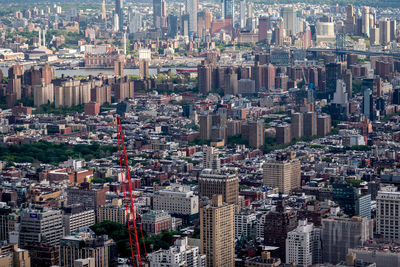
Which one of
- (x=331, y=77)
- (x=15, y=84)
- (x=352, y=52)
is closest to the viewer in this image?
(x=15, y=84)

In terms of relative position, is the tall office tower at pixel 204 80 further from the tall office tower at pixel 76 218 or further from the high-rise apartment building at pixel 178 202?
the tall office tower at pixel 76 218

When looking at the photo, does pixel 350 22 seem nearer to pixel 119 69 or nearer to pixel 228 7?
pixel 228 7

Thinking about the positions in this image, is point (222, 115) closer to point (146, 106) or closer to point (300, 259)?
point (146, 106)

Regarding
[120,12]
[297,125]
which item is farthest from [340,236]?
[120,12]

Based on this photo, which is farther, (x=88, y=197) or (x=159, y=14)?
(x=159, y=14)

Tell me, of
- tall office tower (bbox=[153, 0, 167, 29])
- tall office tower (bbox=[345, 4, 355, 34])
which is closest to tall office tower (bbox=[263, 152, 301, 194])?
tall office tower (bbox=[345, 4, 355, 34])

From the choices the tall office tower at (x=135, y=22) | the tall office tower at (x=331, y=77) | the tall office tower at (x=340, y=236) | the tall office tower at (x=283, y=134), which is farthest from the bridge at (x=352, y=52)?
the tall office tower at (x=340, y=236)

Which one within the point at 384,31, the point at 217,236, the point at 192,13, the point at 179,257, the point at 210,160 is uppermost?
the point at 192,13
